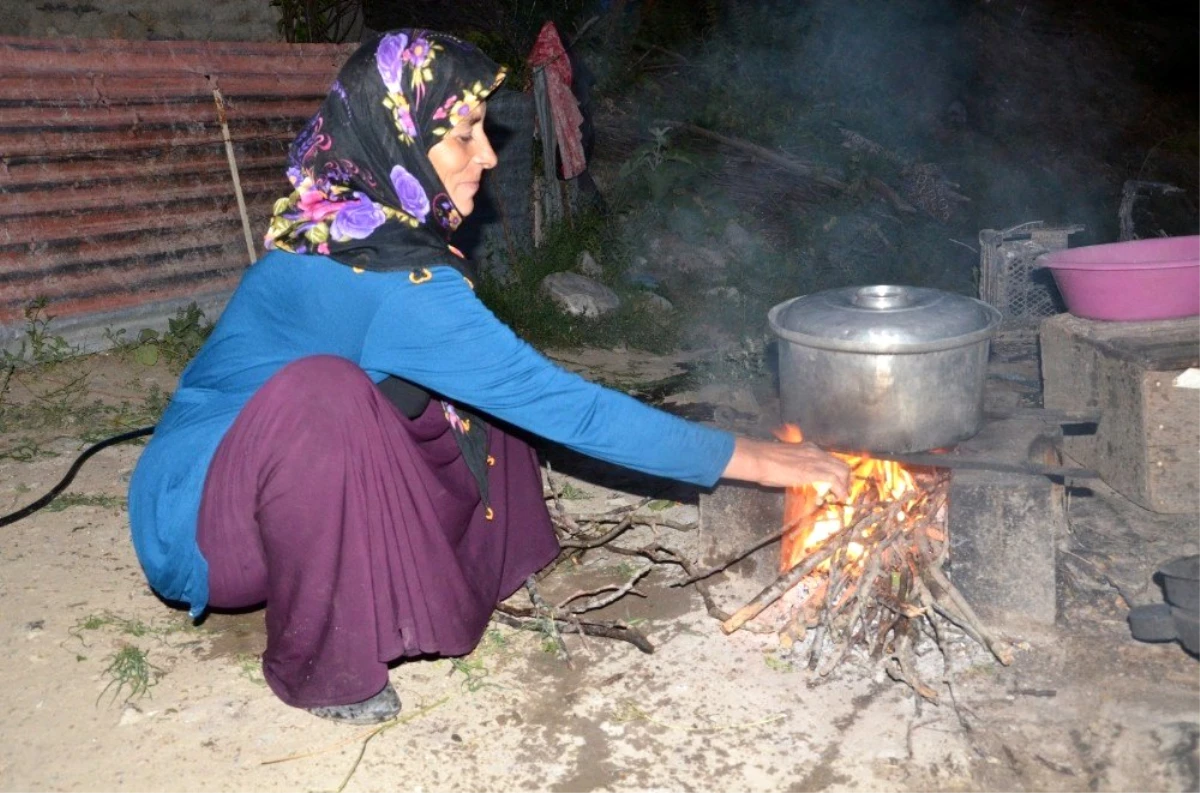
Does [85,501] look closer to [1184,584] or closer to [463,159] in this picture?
[463,159]

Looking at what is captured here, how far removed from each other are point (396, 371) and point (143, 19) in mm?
5580

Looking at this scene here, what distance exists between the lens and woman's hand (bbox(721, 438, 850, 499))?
8.71ft

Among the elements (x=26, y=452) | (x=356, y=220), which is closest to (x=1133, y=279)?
(x=356, y=220)

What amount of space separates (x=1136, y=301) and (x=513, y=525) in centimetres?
244

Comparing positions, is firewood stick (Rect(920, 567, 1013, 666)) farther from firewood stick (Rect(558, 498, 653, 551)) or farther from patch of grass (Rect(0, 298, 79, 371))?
patch of grass (Rect(0, 298, 79, 371))

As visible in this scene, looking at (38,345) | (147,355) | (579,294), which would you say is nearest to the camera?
(38,345)

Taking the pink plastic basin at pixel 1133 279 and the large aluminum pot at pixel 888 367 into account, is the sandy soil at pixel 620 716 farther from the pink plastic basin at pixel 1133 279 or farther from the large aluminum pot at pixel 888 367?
the pink plastic basin at pixel 1133 279

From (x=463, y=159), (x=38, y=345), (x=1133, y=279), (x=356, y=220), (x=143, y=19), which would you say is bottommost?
(x=38, y=345)

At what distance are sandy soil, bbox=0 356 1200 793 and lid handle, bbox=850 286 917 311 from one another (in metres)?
1.01

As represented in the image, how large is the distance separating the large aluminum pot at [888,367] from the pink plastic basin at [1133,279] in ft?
3.28

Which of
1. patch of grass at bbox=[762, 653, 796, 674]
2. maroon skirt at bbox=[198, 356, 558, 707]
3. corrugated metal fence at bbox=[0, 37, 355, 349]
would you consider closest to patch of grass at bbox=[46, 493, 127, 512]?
maroon skirt at bbox=[198, 356, 558, 707]

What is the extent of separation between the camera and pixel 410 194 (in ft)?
8.97

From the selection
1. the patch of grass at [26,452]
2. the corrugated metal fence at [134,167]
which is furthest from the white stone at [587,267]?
the patch of grass at [26,452]

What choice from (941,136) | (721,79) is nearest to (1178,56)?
(941,136)
